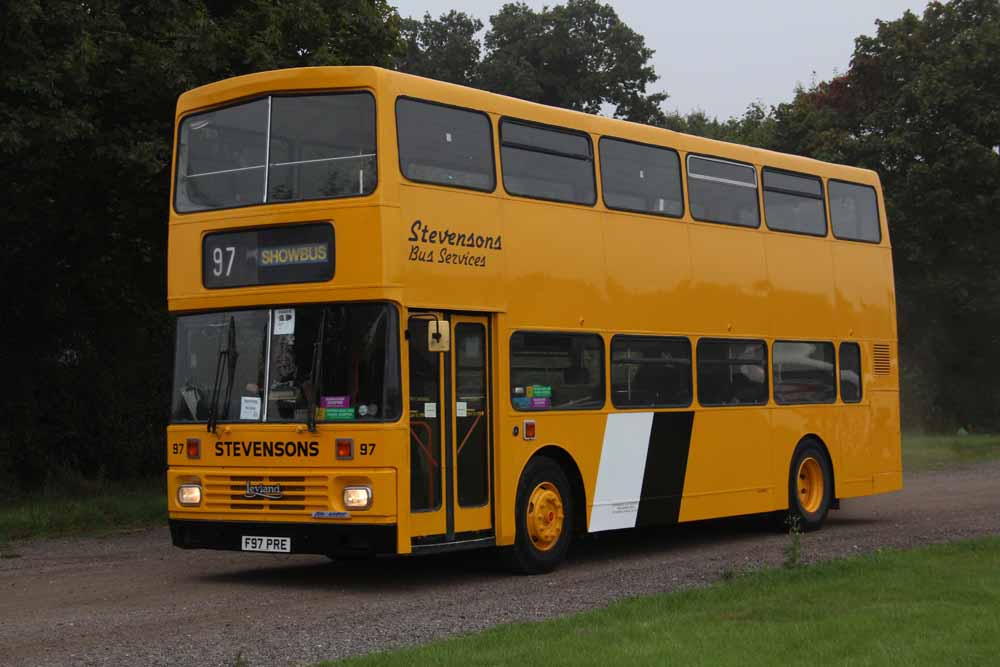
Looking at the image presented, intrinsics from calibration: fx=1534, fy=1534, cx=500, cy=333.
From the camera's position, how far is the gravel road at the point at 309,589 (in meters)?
10.4

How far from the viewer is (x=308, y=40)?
22406mm

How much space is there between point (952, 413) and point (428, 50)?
117ft

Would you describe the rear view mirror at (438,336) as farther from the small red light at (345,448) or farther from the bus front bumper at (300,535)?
the bus front bumper at (300,535)

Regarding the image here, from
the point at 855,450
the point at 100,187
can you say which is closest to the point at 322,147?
the point at 100,187

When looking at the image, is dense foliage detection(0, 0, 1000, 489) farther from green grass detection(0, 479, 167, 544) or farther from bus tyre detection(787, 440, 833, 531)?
bus tyre detection(787, 440, 833, 531)

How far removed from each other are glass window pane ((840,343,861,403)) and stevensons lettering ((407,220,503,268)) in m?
7.14

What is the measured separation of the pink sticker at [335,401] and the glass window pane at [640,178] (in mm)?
4079

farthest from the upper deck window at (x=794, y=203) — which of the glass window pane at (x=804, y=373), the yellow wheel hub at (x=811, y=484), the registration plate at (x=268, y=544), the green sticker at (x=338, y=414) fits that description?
the registration plate at (x=268, y=544)

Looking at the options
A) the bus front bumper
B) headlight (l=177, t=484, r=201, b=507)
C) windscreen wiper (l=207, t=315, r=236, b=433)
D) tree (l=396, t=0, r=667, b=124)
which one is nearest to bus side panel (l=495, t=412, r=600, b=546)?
the bus front bumper

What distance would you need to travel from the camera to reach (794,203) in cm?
1908

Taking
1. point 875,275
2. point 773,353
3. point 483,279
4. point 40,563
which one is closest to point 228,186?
point 483,279

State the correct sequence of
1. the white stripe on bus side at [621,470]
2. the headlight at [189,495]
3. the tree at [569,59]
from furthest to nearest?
1. the tree at [569,59]
2. the white stripe on bus side at [621,470]
3. the headlight at [189,495]

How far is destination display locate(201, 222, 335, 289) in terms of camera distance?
13164 mm

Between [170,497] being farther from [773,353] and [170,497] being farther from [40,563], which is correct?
[773,353]
